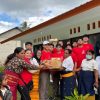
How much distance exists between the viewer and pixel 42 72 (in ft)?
30.2

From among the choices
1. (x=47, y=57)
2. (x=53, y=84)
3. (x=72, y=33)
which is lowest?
(x=53, y=84)

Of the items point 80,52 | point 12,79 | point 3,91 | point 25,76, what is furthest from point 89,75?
point 3,91

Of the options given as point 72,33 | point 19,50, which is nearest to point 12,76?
point 19,50

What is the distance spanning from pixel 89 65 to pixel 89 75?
0.23m

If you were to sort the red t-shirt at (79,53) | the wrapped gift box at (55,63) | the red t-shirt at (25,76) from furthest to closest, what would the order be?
the red t-shirt at (79,53) < the wrapped gift box at (55,63) < the red t-shirt at (25,76)

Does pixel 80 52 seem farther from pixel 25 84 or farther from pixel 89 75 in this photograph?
pixel 25 84

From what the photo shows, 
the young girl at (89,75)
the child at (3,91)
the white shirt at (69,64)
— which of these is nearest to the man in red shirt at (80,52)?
the white shirt at (69,64)

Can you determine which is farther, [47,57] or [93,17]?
[93,17]

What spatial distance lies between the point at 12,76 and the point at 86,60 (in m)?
1.98

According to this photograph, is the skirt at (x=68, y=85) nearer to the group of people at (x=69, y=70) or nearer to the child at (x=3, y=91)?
the group of people at (x=69, y=70)

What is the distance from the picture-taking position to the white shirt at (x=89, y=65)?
895cm

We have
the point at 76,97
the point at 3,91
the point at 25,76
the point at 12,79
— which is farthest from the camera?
the point at 76,97

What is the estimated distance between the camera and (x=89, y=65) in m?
9.02

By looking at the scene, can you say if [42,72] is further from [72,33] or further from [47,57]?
[72,33]
